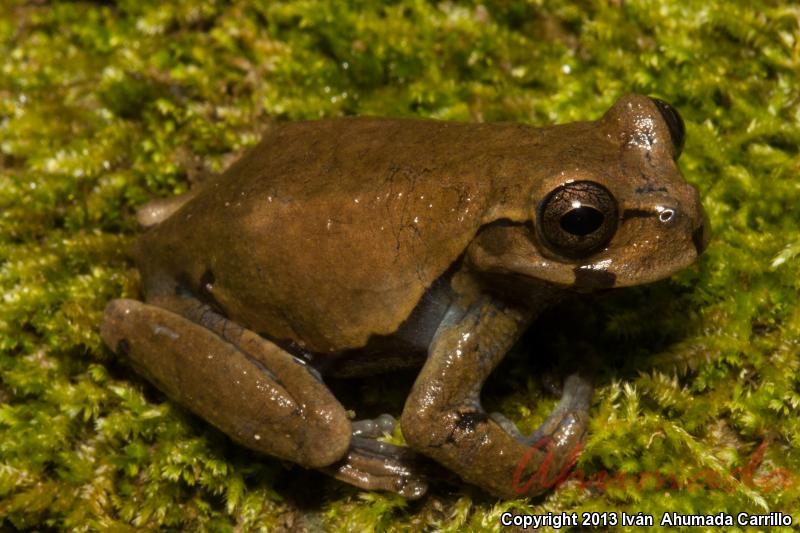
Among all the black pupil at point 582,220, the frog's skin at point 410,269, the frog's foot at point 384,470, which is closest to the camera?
the black pupil at point 582,220

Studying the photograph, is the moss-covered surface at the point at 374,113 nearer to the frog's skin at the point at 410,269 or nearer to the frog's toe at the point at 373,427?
the frog's toe at the point at 373,427

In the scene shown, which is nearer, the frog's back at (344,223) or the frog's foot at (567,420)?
the frog's back at (344,223)

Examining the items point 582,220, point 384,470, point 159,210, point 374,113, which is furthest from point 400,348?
point 374,113

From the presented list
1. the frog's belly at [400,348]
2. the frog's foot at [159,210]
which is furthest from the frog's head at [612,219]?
the frog's foot at [159,210]

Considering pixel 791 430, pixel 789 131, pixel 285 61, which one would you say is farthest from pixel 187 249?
pixel 789 131

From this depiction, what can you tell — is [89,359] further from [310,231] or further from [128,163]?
[310,231]

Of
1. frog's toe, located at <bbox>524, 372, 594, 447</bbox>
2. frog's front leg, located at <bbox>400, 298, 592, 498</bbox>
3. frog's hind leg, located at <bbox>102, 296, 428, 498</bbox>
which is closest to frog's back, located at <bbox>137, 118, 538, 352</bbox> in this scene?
frog's hind leg, located at <bbox>102, 296, 428, 498</bbox>

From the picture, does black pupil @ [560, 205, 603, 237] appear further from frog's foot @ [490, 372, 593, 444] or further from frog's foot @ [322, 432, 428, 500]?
frog's foot @ [322, 432, 428, 500]
